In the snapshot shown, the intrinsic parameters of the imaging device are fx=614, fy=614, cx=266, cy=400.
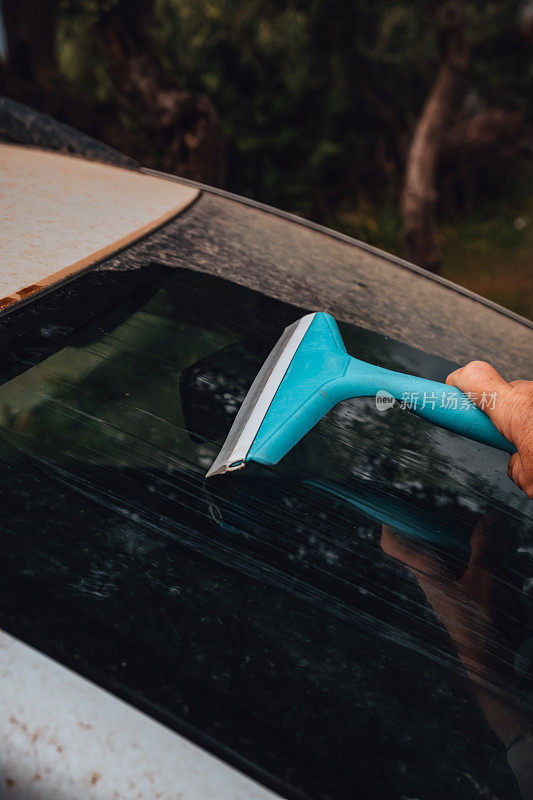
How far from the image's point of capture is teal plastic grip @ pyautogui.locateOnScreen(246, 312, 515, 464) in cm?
114

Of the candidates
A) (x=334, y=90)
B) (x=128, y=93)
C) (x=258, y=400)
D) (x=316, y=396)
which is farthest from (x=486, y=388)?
(x=334, y=90)

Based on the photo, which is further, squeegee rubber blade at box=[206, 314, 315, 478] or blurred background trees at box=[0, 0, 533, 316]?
blurred background trees at box=[0, 0, 533, 316]

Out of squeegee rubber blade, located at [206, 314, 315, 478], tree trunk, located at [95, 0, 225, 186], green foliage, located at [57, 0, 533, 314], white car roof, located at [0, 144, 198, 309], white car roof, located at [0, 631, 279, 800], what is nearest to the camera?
white car roof, located at [0, 631, 279, 800]

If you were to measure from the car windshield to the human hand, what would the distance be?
0.22ft

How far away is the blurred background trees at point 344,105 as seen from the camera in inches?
213

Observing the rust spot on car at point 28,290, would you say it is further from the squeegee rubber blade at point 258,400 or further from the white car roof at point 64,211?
the squeegee rubber blade at point 258,400

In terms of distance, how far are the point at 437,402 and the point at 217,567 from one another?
0.57m

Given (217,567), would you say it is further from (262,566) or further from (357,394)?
(357,394)

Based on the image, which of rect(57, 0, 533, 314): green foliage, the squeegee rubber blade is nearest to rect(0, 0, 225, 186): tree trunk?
rect(57, 0, 533, 314): green foliage

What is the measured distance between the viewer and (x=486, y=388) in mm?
1191

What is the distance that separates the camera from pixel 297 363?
1258mm

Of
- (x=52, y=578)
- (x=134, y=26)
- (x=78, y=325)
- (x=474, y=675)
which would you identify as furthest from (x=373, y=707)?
(x=134, y=26)

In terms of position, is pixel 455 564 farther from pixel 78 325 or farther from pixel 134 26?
pixel 134 26

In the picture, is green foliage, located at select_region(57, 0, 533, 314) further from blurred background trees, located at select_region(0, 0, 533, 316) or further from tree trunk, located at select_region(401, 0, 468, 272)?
tree trunk, located at select_region(401, 0, 468, 272)
